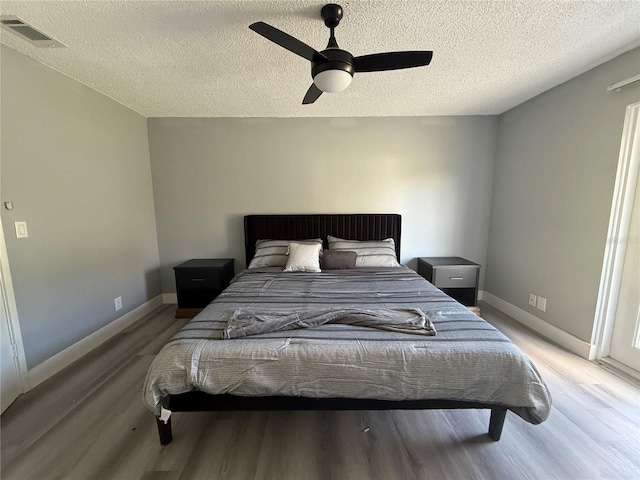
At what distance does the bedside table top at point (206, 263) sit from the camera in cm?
301

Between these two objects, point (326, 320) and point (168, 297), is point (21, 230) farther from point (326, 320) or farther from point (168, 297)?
point (326, 320)

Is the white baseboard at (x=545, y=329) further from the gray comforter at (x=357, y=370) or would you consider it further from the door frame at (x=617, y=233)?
the gray comforter at (x=357, y=370)

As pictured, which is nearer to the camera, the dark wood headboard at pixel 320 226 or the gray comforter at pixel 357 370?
the gray comforter at pixel 357 370

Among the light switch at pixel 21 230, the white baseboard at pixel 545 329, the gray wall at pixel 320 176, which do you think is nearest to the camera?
the light switch at pixel 21 230

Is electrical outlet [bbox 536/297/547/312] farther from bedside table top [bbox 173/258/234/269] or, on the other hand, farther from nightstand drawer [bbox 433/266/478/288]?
bedside table top [bbox 173/258/234/269]

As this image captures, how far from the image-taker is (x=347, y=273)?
2686 mm

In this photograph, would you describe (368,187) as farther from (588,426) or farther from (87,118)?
(87,118)

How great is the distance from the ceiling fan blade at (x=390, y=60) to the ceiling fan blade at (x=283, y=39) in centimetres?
27

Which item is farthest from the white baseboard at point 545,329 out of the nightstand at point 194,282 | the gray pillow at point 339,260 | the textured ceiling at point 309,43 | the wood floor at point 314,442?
the nightstand at point 194,282

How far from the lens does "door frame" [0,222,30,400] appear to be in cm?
172

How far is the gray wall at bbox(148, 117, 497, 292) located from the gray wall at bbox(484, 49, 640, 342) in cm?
40

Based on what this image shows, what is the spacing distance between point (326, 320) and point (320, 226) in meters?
1.84

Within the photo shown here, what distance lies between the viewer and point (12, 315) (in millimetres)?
1770

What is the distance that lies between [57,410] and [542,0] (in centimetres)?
376
